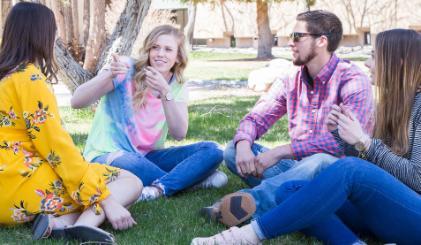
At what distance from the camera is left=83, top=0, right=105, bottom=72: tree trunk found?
895 centimetres

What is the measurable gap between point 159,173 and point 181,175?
0.17 meters

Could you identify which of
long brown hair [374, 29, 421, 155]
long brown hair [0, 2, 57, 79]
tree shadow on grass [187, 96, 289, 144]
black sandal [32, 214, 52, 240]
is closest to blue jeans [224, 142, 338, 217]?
long brown hair [374, 29, 421, 155]

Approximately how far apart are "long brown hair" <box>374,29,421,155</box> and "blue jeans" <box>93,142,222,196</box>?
5.01 ft

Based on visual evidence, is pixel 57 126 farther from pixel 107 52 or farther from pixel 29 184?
pixel 107 52

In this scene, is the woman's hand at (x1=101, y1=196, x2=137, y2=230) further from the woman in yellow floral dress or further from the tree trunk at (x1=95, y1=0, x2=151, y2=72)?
the tree trunk at (x1=95, y1=0, x2=151, y2=72)

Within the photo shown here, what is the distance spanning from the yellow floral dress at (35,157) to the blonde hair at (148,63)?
103 cm

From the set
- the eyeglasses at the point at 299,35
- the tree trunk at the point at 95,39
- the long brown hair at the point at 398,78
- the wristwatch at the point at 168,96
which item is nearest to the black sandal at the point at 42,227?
the wristwatch at the point at 168,96

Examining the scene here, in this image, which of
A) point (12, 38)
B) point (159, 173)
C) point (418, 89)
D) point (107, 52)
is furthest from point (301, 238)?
point (107, 52)

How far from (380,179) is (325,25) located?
1450 mm

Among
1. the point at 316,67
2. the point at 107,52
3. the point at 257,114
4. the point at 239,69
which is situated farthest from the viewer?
the point at 239,69

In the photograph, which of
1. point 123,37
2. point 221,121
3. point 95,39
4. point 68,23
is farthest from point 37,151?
point 68,23

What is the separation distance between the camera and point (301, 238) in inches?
129

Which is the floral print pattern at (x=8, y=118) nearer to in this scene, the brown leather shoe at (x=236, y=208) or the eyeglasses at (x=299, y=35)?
the brown leather shoe at (x=236, y=208)

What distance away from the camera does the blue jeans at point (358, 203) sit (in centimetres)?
269
